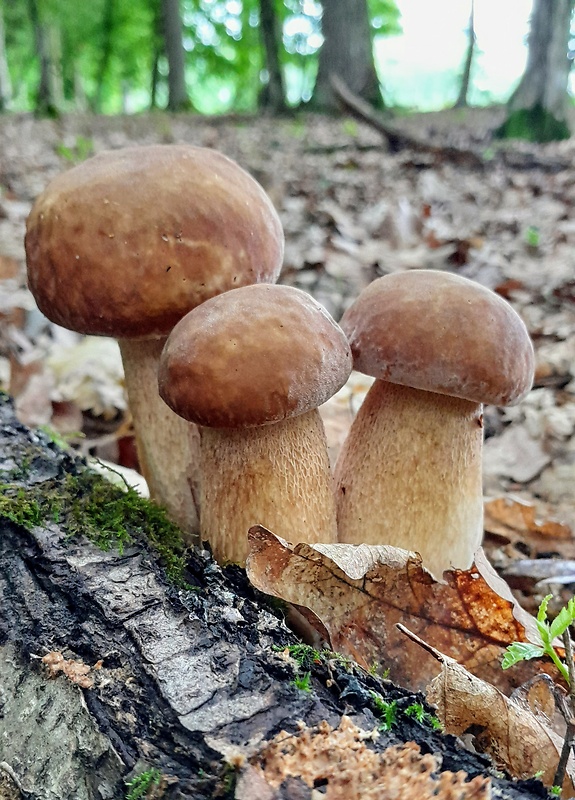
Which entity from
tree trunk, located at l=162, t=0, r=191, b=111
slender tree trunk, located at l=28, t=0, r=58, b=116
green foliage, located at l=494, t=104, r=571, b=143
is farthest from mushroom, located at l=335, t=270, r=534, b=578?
tree trunk, located at l=162, t=0, r=191, b=111

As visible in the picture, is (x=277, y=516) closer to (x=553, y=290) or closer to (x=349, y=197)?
(x=553, y=290)

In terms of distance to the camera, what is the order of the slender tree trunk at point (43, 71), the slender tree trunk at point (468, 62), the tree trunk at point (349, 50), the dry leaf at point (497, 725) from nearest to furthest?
the dry leaf at point (497, 725) < the tree trunk at point (349, 50) < the slender tree trunk at point (43, 71) < the slender tree trunk at point (468, 62)

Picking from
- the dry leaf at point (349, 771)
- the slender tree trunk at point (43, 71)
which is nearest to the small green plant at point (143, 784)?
the dry leaf at point (349, 771)

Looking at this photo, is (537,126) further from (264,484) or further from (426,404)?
(264,484)

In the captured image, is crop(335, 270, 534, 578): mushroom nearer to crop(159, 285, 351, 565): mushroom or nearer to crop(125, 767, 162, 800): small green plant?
crop(159, 285, 351, 565): mushroom

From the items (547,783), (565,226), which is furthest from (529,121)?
(547,783)

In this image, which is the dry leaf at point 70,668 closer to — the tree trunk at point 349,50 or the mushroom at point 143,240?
the mushroom at point 143,240
